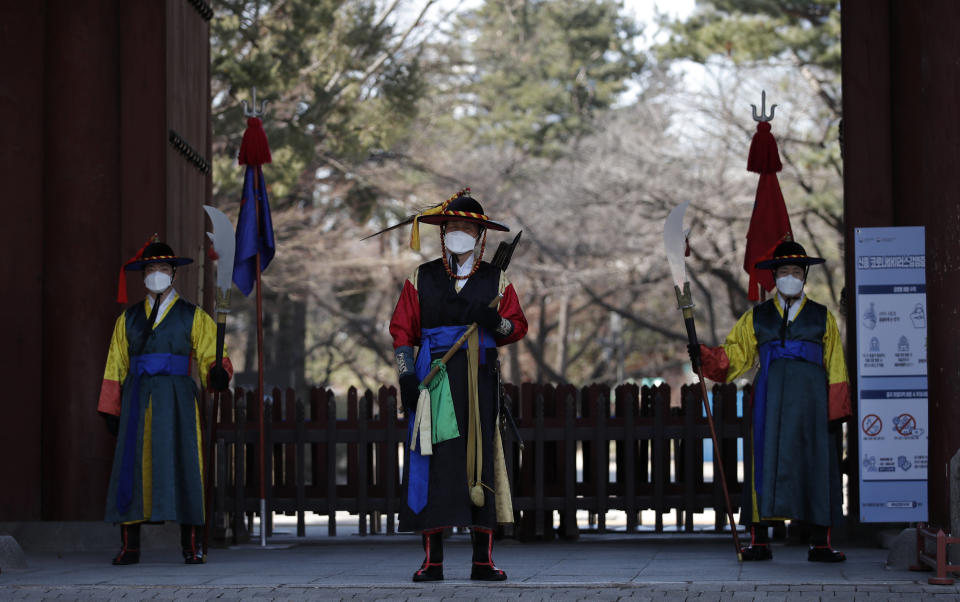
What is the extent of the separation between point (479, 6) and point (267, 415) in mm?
30080

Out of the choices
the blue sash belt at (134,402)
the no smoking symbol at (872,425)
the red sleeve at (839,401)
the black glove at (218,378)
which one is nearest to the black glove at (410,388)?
the black glove at (218,378)

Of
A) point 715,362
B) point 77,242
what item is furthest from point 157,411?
point 715,362

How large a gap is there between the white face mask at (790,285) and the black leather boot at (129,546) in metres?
3.86

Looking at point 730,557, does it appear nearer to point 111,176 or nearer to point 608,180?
point 111,176

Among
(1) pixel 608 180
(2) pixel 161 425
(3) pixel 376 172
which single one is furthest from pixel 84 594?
(1) pixel 608 180

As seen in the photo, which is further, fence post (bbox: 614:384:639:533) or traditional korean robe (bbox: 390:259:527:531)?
fence post (bbox: 614:384:639:533)

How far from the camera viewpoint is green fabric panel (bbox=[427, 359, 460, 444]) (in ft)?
22.2

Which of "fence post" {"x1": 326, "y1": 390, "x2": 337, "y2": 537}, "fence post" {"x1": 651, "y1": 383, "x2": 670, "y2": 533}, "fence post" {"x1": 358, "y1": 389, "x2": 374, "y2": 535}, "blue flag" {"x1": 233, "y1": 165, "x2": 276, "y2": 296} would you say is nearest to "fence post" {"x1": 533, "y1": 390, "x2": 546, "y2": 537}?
"fence post" {"x1": 651, "y1": 383, "x2": 670, "y2": 533}

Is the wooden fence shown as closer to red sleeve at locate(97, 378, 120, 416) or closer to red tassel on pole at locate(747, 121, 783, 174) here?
red sleeve at locate(97, 378, 120, 416)

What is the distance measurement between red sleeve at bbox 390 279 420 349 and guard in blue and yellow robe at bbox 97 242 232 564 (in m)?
1.37

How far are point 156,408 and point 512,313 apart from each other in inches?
88.4

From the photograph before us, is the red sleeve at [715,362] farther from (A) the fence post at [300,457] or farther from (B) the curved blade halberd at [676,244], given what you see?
(A) the fence post at [300,457]

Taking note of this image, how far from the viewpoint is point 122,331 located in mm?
7910

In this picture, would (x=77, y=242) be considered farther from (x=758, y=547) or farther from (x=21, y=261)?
(x=758, y=547)
